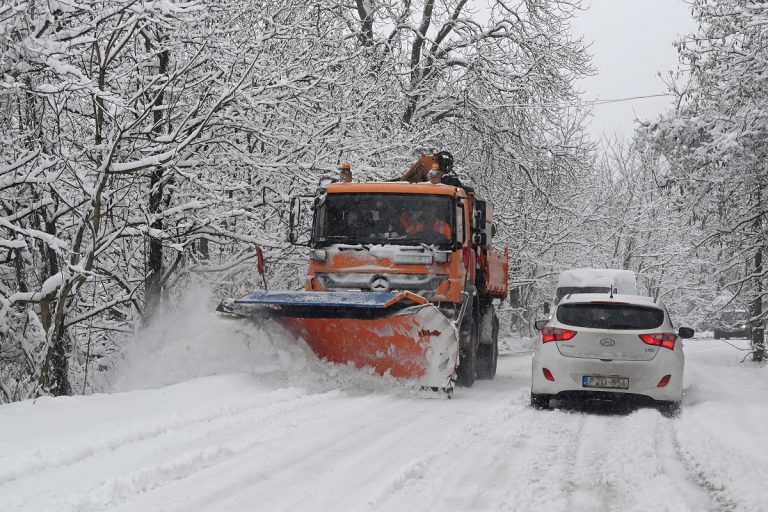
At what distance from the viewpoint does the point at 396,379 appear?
10.3 metres

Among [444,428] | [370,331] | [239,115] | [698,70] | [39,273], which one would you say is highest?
[698,70]

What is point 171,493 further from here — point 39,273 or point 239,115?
point 239,115

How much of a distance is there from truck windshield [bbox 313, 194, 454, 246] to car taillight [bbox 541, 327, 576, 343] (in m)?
1.87

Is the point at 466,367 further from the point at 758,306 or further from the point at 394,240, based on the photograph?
the point at 758,306

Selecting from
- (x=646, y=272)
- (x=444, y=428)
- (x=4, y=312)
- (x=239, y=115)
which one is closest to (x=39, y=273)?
(x=4, y=312)

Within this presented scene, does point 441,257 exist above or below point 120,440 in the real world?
above

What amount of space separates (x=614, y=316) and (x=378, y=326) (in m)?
2.79

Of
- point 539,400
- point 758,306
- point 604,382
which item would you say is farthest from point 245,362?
point 758,306

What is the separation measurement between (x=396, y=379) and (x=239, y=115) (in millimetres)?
4743

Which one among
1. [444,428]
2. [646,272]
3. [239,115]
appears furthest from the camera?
[646,272]

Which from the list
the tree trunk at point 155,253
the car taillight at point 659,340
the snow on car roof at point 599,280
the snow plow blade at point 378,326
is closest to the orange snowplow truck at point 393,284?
the snow plow blade at point 378,326

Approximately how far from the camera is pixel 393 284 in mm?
11094

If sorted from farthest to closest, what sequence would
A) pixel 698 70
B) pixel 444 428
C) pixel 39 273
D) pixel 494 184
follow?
pixel 494 184
pixel 698 70
pixel 39 273
pixel 444 428

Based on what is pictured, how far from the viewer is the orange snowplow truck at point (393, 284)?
33.1 ft
